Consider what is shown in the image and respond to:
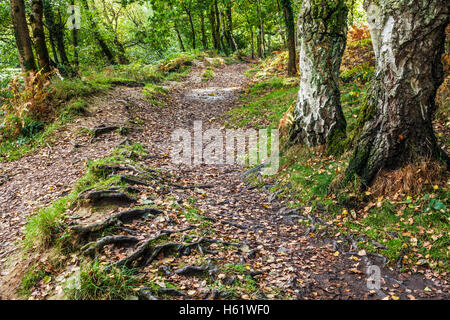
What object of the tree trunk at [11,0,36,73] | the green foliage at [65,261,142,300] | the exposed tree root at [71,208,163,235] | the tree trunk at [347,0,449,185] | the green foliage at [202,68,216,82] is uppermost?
the tree trunk at [11,0,36,73]

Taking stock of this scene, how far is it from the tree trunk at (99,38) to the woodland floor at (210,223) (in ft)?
27.9

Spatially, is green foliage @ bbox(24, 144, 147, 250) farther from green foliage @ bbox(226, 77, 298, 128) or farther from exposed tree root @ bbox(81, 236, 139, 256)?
green foliage @ bbox(226, 77, 298, 128)

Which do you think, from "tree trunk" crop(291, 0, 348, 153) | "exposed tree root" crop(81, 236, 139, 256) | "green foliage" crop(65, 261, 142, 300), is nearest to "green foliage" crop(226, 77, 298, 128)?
"tree trunk" crop(291, 0, 348, 153)

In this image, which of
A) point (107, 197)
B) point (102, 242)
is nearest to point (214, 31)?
point (107, 197)

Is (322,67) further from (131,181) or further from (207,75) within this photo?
(207,75)

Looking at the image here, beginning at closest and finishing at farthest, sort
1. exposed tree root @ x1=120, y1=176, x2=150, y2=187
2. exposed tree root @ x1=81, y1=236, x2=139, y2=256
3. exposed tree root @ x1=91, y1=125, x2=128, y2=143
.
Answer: exposed tree root @ x1=81, y1=236, x2=139, y2=256 → exposed tree root @ x1=120, y1=176, x2=150, y2=187 → exposed tree root @ x1=91, y1=125, x2=128, y2=143

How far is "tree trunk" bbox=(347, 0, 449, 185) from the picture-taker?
154 inches

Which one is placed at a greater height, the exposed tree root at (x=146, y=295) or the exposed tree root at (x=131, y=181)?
the exposed tree root at (x=131, y=181)

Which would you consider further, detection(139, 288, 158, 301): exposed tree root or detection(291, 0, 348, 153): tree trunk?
detection(291, 0, 348, 153): tree trunk

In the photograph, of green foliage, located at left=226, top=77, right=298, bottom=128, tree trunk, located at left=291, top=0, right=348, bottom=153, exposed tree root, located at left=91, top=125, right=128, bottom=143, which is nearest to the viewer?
tree trunk, located at left=291, top=0, right=348, bottom=153

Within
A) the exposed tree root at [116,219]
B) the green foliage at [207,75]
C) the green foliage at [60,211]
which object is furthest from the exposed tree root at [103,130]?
the green foliage at [207,75]

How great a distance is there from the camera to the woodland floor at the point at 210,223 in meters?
3.49

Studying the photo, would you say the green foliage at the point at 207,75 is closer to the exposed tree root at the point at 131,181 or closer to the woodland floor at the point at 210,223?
the woodland floor at the point at 210,223

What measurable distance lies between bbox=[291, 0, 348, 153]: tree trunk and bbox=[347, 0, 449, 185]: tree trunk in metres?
1.22
